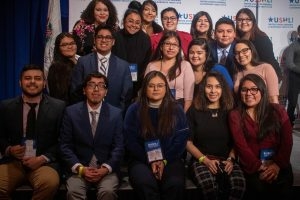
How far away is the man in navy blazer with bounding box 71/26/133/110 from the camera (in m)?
3.09

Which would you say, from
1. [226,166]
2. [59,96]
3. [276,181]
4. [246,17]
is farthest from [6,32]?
[276,181]

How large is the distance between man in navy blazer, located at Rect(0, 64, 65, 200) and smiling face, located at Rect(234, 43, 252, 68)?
1669 millimetres

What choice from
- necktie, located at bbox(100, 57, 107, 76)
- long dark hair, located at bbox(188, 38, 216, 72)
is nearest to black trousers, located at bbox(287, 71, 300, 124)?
long dark hair, located at bbox(188, 38, 216, 72)

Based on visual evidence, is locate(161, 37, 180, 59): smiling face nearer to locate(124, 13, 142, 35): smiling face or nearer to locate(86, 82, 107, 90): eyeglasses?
locate(124, 13, 142, 35): smiling face

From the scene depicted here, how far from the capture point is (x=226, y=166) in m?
2.70

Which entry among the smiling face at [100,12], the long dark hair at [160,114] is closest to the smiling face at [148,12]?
the smiling face at [100,12]

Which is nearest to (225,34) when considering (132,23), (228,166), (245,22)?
(245,22)

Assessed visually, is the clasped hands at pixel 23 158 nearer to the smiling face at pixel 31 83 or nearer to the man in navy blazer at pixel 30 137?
the man in navy blazer at pixel 30 137

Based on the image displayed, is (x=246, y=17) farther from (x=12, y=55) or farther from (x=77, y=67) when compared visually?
(x=12, y=55)

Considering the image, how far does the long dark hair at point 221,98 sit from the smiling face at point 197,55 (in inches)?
12.9

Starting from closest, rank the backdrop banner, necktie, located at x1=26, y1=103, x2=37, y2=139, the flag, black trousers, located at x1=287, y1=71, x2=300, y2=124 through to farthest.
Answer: necktie, located at x1=26, y1=103, x2=37, y2=139
the flag
the backdrop banner
black trousers, located at x1=287, y1=71, x2=300, y2=124

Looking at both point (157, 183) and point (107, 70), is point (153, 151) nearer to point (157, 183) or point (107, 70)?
point (157, 183)

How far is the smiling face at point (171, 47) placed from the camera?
3153mm

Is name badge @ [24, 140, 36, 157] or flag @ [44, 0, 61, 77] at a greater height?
flag @ [44, 0, 61, 77]
